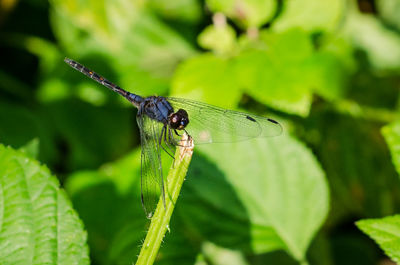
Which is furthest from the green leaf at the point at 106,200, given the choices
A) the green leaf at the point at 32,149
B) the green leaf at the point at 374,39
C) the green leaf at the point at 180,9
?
the green leaf at the point at 374,39

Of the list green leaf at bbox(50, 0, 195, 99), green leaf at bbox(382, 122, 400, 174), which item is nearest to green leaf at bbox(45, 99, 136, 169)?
green leaf at bbox(50, 0, 195, 99)

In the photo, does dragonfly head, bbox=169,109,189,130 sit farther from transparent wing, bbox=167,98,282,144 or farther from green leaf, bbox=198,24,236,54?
green leaf, bbox=198,24,236,54

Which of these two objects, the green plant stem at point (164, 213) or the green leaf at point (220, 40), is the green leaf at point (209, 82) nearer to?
the green leaf at point (220, 40)

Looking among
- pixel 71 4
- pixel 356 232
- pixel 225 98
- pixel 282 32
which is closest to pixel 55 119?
pixel 71 4

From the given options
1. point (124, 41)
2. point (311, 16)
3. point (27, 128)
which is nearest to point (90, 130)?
→ point (27, 128)

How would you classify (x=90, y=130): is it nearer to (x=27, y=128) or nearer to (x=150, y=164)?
(x=27, y=128)

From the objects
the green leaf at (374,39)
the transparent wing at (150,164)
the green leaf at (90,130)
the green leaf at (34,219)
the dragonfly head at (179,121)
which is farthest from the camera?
the green leaf at (374,39)
